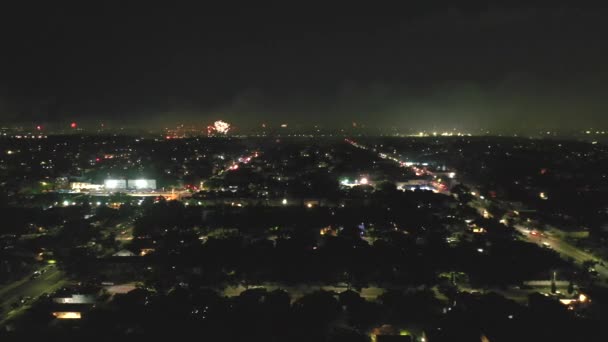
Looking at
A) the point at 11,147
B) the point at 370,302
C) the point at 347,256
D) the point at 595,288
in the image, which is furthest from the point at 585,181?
the point at 11,147

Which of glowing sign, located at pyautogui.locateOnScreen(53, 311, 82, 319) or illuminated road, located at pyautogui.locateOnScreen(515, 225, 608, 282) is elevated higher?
glowing sign, located at pyautogui.locateOnScreen(53, 311, 82, 319)

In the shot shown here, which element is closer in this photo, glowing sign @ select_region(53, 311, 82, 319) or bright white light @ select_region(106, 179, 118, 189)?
glowing sign @ select_region(53, 311, 82, 319)

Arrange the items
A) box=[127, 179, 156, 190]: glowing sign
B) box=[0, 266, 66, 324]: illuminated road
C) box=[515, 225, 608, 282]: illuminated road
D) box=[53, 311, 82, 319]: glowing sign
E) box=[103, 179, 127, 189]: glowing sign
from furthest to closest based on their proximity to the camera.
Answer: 1. box=[103, 179, 127, 189]: glowing sign
2. box=[127, 179, 156, 190]: glowing sign
3. box=[515, 225, 608, 282]: illuminated road
4. box=[0, 266, 66, 324]: illuminated road
5. box=[53, 311, 82, 319]: glowing sign

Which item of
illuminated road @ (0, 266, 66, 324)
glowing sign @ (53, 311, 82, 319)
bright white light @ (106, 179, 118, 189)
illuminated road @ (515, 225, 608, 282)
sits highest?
bright white light @ (106, 179, 118, 189)

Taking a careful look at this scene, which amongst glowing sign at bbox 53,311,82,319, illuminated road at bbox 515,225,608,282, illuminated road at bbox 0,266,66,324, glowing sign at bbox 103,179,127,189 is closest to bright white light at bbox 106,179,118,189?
glowing sign at bbox 103,179,127,189

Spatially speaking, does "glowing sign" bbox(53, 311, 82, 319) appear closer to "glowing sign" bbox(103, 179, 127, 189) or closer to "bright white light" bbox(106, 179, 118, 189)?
"glowing sign" bbox(103, 179, 127, 189)

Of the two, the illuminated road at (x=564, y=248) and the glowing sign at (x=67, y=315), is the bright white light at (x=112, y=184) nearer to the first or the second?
the glowing sign at (x=67, y=315)

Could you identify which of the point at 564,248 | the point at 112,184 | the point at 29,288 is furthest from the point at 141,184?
→ the point at 564,248

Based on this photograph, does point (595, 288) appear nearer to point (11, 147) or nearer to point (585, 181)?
point (585, 181)

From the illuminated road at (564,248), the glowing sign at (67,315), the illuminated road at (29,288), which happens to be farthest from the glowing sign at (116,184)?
the illuminated road at (564,248)
